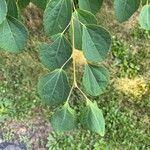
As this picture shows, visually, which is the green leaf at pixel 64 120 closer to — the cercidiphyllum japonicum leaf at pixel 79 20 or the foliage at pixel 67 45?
the foliage at pixel 67 45

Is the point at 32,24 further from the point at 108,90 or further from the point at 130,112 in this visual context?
the point at 130,112

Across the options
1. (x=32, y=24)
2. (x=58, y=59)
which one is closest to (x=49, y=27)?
(x=58, y=59)

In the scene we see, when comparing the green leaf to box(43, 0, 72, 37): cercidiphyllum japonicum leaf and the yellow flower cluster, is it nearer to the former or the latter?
box(43, 0, 72, 37): cercidiphyllum japonicum leaf

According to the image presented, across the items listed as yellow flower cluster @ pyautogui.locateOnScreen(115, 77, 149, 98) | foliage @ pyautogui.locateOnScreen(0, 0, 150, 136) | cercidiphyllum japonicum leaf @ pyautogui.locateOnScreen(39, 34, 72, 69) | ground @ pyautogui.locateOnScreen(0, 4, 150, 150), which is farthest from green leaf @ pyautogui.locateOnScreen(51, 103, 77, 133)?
yellow flower cluster @ pyautogui.locateOnScreen(115, 77, 149, 98)

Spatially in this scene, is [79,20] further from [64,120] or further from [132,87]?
[132,87]

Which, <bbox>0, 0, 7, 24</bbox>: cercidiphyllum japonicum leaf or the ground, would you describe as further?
the ground

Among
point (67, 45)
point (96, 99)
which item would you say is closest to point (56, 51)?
point (67, 45)

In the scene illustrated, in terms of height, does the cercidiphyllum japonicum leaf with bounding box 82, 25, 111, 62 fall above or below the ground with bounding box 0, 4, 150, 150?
above
